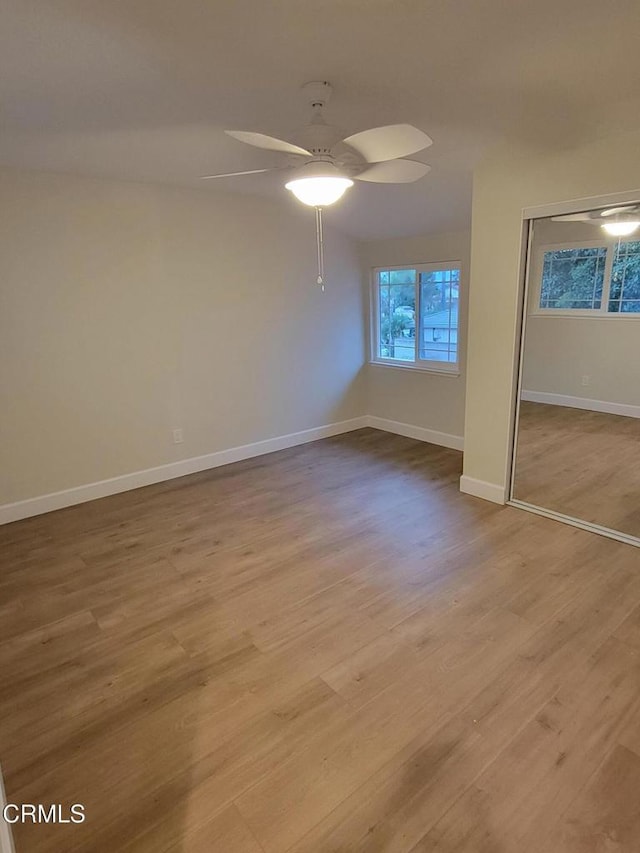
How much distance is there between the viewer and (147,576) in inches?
114

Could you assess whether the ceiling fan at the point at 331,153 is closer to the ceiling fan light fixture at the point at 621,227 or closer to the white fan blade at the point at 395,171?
the white fan blade at the point at 395,171

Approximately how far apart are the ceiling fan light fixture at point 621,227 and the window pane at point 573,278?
0.51 feet

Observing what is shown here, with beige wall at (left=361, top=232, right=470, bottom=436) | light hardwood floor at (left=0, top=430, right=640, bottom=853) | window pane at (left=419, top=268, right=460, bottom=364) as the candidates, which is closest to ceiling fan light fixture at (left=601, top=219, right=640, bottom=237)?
beige wall at (left=361, top=232, right=470, bottom=436)

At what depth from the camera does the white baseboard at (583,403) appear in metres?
3.78

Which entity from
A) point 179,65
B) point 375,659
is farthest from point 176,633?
point 179,65

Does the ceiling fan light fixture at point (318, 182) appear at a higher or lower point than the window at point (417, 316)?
higher

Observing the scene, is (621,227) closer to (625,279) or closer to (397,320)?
(625,279)

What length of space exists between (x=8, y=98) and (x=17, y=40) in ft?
1.80

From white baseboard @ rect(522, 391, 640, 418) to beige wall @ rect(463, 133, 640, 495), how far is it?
0.33 m

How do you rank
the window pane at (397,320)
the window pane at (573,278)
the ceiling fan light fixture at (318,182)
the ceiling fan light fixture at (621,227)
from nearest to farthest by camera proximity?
the ceiling fan light fixture at (318,182) → the ceiling fan light fixture at (621,227) → the window pane at (573,278) → the window pane at (397,320)

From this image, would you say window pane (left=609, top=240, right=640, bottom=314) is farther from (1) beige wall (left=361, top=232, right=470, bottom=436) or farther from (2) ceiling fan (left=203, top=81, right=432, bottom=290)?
(2) ceiling fan (left=203, top=81, right=432, bottom=290)

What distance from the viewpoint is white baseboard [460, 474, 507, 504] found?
3.66 meters

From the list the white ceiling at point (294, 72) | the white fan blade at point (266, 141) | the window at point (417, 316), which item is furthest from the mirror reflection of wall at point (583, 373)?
the white fan blade at point (266, 141)

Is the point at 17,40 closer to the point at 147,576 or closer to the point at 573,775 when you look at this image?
the point at 147,576
